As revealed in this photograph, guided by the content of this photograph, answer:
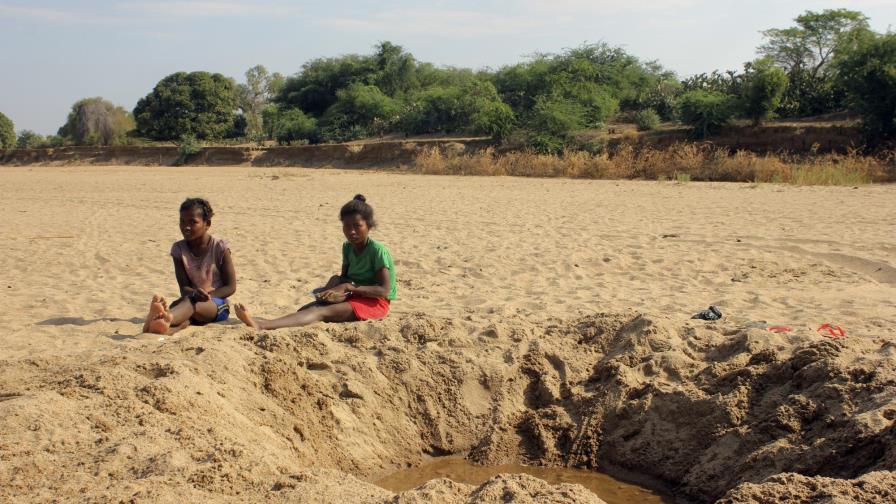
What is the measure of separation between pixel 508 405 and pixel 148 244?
6.66 metres

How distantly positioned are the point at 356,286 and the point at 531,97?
25530mm

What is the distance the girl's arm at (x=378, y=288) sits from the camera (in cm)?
536

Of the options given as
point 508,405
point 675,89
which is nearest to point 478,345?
point 508,405

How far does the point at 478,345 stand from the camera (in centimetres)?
467

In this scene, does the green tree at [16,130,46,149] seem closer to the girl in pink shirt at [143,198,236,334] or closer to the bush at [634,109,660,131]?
the bush at [634,109,660,131]

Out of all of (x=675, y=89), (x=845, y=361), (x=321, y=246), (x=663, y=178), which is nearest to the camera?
(x=845, y=361)

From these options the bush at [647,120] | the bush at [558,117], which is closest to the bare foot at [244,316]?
the bush at [558,117]

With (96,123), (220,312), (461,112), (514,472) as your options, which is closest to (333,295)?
(220,312)

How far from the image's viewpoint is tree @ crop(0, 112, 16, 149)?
1875 inches

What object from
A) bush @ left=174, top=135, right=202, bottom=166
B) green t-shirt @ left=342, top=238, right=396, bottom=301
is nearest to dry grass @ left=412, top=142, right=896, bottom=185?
green t-shirt @ left=342, top=238, right=396, bottom=301

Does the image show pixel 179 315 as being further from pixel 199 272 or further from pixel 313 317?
pixel 313 317

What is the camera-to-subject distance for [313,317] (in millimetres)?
5242

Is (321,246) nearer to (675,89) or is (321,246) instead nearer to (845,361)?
(845,361)

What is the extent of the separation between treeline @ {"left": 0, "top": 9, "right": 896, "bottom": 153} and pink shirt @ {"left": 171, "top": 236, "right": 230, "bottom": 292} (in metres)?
19.7
